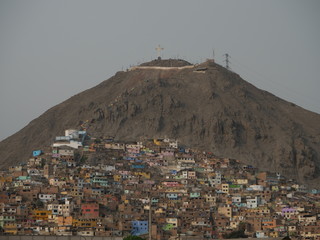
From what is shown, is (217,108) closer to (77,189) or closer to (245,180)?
(245,180)

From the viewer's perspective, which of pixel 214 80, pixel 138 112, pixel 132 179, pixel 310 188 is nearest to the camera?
pixel 132 179

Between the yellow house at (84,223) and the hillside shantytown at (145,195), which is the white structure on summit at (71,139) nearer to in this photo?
the hillside shantytown at (145,195)

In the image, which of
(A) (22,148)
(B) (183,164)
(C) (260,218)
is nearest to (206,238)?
(C) (260,218)

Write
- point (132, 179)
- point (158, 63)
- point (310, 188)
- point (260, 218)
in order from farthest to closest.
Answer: point (158, 63)
point (310, 188)
point (132, 179)
point (260, 218)

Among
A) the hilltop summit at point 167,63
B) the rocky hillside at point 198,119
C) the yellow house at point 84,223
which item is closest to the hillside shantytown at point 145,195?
the yellow house at point 84,223

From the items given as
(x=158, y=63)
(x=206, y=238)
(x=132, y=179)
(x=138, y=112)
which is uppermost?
(x=158, y=63)

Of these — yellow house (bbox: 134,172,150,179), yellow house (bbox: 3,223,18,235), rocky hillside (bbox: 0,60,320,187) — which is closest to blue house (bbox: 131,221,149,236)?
yellow house (bbox: 3,223,18,235)

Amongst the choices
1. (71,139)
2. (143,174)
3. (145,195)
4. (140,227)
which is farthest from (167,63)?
(140,227)
